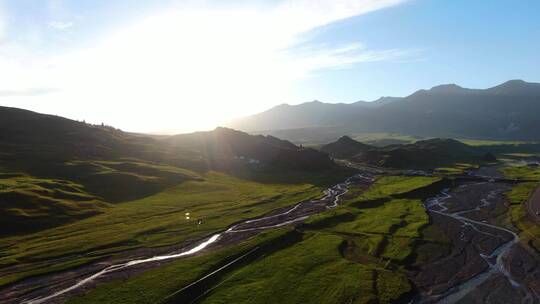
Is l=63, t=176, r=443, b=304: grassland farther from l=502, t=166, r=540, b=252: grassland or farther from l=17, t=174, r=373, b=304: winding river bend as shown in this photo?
l=502, t=166, r=540, b=252: grassland

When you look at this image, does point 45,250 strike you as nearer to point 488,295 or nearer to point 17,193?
point 17,193

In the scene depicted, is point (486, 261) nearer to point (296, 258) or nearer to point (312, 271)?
point (312, 271)

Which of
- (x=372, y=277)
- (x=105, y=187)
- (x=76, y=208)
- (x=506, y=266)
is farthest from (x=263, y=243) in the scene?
(x=105, y=187)

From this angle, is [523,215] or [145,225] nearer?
[145,225]

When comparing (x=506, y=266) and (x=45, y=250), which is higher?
(x=45, y=250)

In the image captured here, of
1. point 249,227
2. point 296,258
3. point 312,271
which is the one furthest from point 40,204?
point 312,271

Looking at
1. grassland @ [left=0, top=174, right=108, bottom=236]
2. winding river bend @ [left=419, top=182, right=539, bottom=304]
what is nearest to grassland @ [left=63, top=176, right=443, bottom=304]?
winding river bend @ [left=419, top=182, right=539, bottom=304]
